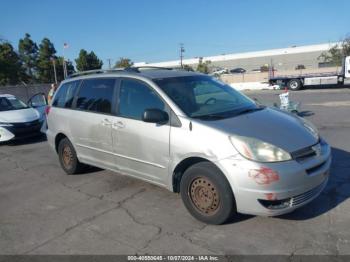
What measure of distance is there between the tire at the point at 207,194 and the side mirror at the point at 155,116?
0.70m

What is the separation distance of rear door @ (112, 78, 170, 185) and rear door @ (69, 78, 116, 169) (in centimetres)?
21

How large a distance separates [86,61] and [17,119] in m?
62.6

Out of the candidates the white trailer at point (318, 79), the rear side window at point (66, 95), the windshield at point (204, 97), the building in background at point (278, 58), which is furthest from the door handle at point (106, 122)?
the building in background at point (278, 58)

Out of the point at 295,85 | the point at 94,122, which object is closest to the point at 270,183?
the point at 94,122

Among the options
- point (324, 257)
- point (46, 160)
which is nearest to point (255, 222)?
point (324, 257)

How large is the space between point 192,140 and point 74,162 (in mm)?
3022

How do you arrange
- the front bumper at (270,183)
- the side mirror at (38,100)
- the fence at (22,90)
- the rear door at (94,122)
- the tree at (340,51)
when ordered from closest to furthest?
1. the front bumper at (270,183)
2. the rear door at (94,122)
3. the side mirror at (38,100)
4. the fence at (22,90)
5. the tree at (340,51)

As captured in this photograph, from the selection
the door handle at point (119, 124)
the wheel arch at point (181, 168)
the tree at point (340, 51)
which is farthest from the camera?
the tree at point (340, 51)

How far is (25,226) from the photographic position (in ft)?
14.5

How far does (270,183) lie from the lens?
142 inches

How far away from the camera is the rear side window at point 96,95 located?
5.36 m

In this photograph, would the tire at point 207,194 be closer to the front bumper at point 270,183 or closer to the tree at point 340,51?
the front bumper at point 270,183

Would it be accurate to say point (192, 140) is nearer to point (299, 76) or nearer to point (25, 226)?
point (25, 226)

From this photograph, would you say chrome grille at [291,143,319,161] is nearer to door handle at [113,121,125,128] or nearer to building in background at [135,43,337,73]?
door handle at [113,121,125,128]
